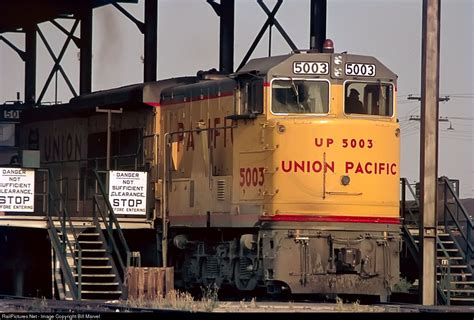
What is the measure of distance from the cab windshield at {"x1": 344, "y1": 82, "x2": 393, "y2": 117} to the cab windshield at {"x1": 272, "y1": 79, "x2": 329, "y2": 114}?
49 centimetres

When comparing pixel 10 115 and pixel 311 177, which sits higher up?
pixel 10 115

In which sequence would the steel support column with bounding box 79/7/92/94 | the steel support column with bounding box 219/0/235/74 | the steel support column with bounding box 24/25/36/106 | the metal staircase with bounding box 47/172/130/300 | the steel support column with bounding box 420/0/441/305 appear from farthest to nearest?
the steel support column with bounding box 24/25/36/106 < the steel support column with bounding box 79/7/92/94 < the steel support column with bounding box 219/0/235/74 < the metal staircase with bounding box 47/172/130/300 < the steel support column with bounding box 420/0/441/305

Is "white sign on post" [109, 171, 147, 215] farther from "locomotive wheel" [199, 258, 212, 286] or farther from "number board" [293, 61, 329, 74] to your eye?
"number board" [293, 61, 329, 74]

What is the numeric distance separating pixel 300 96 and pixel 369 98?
4.59 ft

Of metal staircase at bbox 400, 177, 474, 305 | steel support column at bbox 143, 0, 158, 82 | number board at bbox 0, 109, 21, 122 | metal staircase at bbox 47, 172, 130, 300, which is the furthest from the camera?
number board at bbox 0, 109, 21, 122

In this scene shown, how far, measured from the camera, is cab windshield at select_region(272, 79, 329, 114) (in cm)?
2456

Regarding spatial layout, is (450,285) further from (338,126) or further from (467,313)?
(467,313)

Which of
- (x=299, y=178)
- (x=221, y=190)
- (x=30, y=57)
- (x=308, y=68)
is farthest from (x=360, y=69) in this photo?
(x=30, y=57)

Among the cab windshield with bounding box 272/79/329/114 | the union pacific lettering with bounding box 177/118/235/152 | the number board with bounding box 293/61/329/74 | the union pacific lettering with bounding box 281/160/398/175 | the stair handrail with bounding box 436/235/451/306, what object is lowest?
the stair handrail with bounding box 436/235/451/306

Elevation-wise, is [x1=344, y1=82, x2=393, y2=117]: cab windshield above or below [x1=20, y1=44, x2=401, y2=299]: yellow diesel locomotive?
above

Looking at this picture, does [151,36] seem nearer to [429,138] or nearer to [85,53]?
[85,53]

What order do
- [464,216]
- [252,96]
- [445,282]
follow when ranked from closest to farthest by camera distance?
[252,96]
[445,282]
[464,216]

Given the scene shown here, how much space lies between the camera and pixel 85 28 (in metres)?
37.8

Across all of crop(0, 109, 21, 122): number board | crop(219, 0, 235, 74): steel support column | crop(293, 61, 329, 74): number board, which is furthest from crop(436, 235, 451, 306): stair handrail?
crop(0, 109, 21, 122): number board
